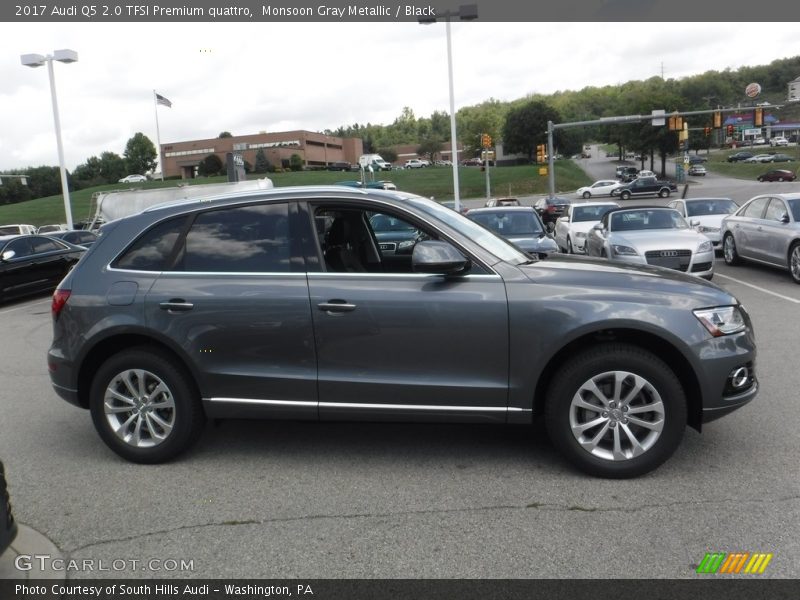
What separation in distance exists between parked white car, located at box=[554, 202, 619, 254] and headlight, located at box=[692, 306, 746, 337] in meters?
13.3

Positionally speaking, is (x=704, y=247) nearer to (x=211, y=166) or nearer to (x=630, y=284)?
(x=630, y=284)

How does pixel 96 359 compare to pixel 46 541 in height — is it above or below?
above

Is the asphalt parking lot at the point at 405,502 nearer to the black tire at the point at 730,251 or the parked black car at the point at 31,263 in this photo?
the black tire at the point at 730,251

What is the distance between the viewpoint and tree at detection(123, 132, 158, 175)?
5374 inches

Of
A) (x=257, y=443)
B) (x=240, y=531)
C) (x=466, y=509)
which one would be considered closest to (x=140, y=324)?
(x=257, y=443)

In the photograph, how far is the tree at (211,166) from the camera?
334 ft

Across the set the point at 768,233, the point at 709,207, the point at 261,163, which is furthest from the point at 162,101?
the point at 261,163

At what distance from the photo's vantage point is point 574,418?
14.0 feet

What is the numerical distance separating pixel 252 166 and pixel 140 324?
4209 inches

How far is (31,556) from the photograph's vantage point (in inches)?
141
